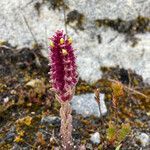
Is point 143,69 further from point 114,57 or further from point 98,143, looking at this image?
point 98,143

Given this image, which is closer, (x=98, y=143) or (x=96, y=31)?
(x=98, y=143)

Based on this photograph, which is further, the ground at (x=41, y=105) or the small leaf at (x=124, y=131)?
the ground at (x=41, y=105)

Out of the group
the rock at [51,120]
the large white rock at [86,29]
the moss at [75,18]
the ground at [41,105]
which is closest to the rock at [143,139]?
the ground at [41,105]

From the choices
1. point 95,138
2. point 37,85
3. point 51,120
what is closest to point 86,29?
point 37,85

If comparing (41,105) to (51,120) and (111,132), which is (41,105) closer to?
(51,120)

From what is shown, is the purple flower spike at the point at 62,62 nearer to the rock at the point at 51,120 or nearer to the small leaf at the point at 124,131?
the small leaf at the point at 124,131

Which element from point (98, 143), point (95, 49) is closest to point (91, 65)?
point (95, 49)
